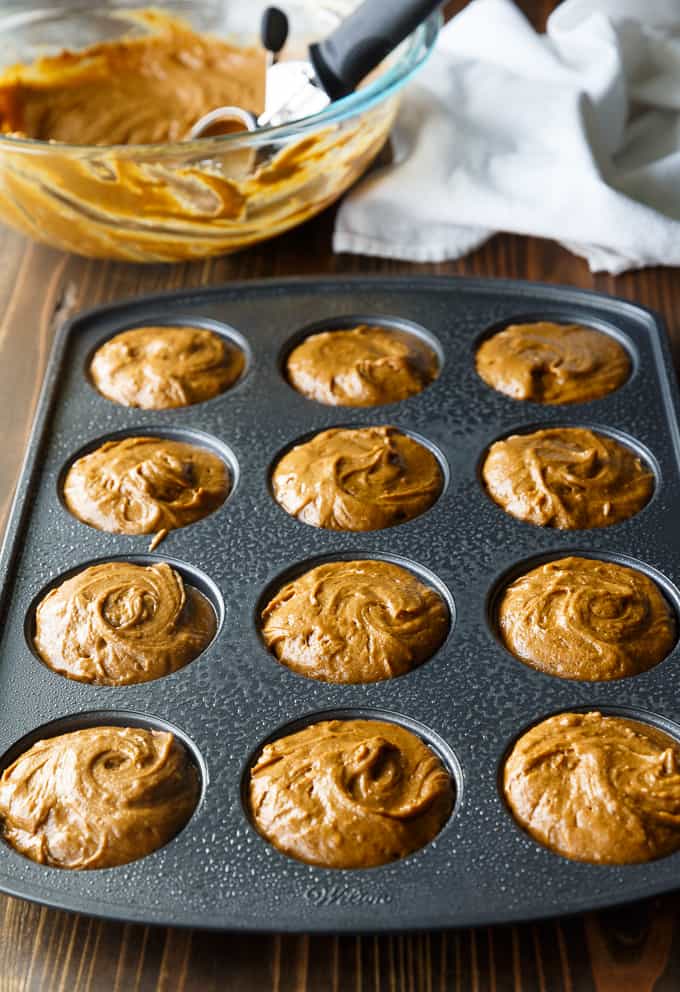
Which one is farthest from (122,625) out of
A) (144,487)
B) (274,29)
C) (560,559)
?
(274,29)

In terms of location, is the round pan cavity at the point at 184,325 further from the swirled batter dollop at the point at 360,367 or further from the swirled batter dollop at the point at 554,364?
the swirled batter dollop at the point at 554,364

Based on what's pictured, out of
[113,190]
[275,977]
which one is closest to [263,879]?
[275,977]

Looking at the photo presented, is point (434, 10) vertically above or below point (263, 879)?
above

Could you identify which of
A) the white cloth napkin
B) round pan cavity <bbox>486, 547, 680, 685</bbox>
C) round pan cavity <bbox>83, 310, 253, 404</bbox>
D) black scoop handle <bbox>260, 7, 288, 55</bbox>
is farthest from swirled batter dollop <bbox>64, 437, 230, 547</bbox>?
black scoop handle <bbox>260, 7, 288, 55</bbox>

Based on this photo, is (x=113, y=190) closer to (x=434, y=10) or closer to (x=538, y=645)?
(x=434, y=10)

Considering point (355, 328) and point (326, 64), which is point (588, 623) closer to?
point (355, 328)
